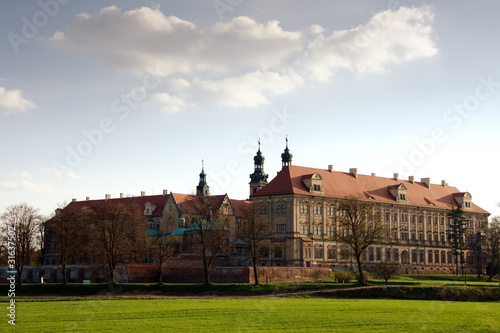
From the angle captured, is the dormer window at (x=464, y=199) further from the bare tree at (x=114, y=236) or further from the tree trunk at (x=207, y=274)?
the bare tree at (x=114, y=236)

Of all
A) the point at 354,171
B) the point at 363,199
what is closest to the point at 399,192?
the point at 354,171

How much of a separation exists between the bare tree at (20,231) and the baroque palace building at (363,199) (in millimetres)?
27645

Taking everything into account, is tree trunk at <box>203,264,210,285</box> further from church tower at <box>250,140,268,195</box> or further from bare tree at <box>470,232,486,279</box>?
church tower at <box>250,140,268,195</box>

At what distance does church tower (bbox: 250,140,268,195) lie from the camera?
126 m

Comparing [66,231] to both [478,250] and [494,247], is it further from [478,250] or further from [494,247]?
[478,250]

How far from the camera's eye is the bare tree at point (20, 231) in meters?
68.8

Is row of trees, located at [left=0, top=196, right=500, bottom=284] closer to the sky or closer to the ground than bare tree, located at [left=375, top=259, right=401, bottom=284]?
closer to the sky

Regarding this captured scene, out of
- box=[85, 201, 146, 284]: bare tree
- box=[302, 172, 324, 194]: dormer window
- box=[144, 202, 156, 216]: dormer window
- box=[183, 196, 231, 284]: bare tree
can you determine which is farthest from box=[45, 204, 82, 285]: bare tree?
box=[144, 202, 156, 216]: dormer window

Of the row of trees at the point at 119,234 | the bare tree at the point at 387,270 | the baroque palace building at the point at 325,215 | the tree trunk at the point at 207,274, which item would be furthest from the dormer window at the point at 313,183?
the tree trunk at the point at 207,274

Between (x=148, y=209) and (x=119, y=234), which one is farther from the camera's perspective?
(x=148, y=209)

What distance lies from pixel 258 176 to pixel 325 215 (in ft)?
120

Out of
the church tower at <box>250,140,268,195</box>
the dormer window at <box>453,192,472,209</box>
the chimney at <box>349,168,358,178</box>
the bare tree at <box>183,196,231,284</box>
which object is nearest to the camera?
the bare tree at <box>183,196,231,284</box>

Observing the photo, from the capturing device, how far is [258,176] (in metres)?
127

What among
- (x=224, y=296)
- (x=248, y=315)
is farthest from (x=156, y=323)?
(x=224, y=296)
